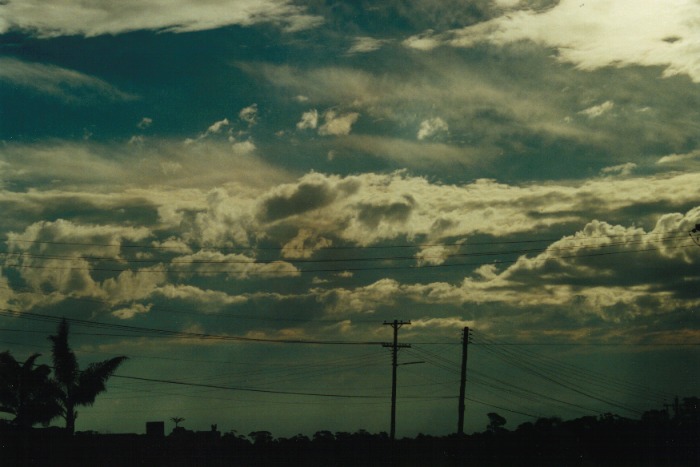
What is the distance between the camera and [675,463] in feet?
208

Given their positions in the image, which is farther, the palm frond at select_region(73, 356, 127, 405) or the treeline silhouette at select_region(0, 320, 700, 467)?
the palm frond at select_region(73, 356, 127, 405)

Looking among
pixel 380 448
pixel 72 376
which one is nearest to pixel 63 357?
pixel 72 376

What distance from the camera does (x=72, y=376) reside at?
59312 mm

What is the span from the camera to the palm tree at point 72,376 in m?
58.7

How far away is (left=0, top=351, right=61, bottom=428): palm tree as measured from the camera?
55.8 m

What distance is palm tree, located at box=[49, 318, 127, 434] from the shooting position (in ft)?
193

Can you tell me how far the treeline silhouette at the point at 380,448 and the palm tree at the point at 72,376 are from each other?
9.95 ft

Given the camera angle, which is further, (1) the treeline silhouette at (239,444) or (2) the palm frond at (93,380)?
(2) the palm frond at (93,380)

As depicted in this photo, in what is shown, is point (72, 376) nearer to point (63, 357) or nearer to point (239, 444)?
point (63, 357)

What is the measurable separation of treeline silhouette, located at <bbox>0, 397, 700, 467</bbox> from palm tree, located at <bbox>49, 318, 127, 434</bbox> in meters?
3.03

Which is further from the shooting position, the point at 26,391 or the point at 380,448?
the point at 380,448

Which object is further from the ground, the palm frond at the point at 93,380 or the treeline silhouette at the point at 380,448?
the palm frond at the point at 93,380

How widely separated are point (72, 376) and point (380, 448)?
77.2 feet

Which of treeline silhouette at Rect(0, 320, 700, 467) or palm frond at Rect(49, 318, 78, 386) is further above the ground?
palm frond at Rect(49, 318, 78, 386)
